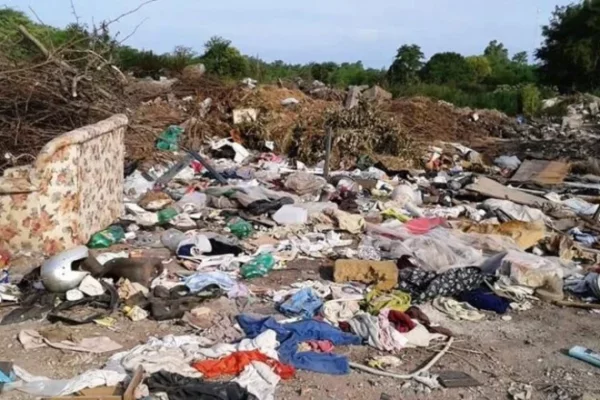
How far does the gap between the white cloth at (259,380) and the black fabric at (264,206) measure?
14.2 feet

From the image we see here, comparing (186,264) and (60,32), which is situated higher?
(60,32)

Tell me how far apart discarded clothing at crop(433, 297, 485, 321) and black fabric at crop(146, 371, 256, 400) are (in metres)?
2.13

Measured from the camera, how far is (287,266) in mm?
6816

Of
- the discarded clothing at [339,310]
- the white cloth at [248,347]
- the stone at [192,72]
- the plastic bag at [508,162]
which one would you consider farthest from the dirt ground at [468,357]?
the stone at [192,72]

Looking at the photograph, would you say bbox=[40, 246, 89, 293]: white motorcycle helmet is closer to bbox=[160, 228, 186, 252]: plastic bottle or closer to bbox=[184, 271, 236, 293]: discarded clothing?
bbox=[184, 271, 236, 293]: discarded clothing

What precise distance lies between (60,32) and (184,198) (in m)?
6.20

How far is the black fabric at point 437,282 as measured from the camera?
5.89 m

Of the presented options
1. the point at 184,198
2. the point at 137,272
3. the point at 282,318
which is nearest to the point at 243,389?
the point at 282,318

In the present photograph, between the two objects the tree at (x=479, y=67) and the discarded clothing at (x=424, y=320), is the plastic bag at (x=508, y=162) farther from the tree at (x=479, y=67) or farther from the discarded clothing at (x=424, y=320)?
the tree at (x=479, y=67)

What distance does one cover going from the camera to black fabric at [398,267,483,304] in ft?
19.3

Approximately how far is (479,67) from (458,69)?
5094 millimetres

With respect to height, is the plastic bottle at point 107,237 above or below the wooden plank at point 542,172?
below

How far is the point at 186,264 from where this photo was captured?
6.71 metres

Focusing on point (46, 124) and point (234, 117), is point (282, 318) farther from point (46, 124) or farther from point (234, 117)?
point (234, 117)
